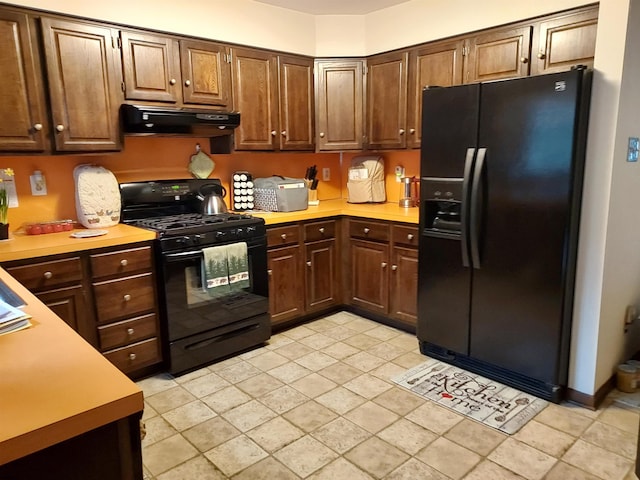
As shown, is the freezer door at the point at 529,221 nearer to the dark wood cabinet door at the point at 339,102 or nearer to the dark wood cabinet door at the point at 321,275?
the dark wood cabinet door at the point at 321,275

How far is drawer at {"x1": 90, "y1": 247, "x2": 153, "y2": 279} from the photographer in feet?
8.34

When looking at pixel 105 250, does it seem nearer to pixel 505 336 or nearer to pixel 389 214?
pixel 389 214

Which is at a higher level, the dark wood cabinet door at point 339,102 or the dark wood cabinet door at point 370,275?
the dark wood cabinet door at point 339,102

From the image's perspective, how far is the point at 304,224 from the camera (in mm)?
3514

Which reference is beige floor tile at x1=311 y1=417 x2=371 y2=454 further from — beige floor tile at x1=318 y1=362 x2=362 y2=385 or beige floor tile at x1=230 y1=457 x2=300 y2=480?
beige floor tile at x1=318 y1=362 x2=362 y2=385

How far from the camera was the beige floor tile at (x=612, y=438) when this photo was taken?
2.08m

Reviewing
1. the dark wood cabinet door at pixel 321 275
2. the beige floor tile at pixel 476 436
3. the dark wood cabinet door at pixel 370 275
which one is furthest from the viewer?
the dark wood cabinet door at pixel 321 275

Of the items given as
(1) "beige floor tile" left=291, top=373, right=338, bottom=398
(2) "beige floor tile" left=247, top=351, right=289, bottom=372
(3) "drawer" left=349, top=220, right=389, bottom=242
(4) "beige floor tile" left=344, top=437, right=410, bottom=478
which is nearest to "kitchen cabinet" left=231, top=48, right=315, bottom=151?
(3) "drawer" left=349, top=220, right=389, bottom=242

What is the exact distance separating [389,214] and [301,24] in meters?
1.68

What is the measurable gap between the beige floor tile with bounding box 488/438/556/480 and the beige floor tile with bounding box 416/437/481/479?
104 millimetres

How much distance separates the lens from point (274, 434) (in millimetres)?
2271

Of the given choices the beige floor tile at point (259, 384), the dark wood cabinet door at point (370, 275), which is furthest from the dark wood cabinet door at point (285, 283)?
the beige floor tile at point (259, 384)

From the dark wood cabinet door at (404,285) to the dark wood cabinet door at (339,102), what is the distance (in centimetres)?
109

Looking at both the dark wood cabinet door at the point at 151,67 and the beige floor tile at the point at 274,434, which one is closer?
the beige floor tile at the point at 274,434
